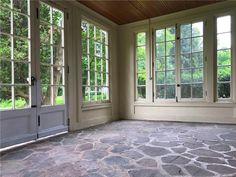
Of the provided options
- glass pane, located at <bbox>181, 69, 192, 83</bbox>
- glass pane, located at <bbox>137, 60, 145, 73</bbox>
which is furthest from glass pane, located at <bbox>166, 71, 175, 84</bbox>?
glass pane, located at <bbox>137, 60, 145, 73</bbox>

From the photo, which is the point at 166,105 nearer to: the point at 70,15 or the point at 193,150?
the point at 193,150

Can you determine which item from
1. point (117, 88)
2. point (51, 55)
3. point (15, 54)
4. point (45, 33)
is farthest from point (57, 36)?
point (117, 88)

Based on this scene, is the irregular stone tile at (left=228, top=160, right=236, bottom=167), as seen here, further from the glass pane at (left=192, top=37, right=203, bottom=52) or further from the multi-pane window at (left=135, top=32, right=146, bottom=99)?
the multi-pane window at (left=135, top=32, right=146, bottom=99)

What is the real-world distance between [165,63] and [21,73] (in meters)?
3.69

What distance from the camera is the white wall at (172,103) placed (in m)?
4.90

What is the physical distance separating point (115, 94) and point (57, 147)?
10.6 ft

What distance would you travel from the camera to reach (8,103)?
125 inches

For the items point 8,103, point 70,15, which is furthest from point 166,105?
point 8,103

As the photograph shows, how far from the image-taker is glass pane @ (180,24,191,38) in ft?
17.5

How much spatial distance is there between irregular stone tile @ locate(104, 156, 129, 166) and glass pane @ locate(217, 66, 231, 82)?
3.58m

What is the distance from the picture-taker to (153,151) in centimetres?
284

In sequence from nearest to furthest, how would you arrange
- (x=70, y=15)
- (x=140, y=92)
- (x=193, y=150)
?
(x=193, y=150) → (x=70, y=15) → (x=140, y=92)

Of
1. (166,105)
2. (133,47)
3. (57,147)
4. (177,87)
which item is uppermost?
(133,47)

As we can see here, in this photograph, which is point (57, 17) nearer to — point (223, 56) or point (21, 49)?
point (21, 49)
